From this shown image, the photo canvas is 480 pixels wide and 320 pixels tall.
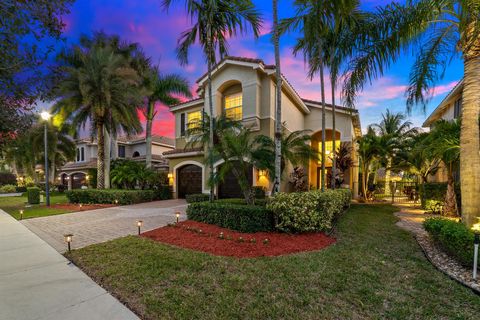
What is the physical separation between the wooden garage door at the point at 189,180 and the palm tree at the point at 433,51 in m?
12.2

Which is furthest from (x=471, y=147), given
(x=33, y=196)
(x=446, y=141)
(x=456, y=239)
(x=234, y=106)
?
(x=33, y=196)

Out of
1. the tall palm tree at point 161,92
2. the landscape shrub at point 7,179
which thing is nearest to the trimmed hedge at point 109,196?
the tall palm tree at point 161,92

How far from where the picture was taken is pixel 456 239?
4816mm

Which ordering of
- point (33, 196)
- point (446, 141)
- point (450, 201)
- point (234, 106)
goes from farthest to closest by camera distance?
point (33, 196) < point (234, 106) < point (450, 201) < point (446, 141)

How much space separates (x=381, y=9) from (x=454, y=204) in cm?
934

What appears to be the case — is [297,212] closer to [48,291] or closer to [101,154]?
[48,291]

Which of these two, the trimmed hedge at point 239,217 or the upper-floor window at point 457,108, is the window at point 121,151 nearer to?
the trimmed hedge at point 239,217

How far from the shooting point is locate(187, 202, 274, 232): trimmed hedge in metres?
7.11

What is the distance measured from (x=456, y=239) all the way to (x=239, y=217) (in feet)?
17.9

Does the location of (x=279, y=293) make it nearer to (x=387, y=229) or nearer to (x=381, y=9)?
(x=387, y=229)

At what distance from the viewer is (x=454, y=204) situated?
10.1 meters

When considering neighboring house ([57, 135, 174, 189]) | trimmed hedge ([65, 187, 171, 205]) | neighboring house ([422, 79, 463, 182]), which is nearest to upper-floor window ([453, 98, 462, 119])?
neighboring house ([422, 79, 463, 182])

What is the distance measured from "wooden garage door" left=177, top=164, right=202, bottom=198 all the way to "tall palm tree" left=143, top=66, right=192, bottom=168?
177 inches

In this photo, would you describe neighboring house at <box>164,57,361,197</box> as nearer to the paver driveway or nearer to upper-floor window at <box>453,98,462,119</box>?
the paver driveway
